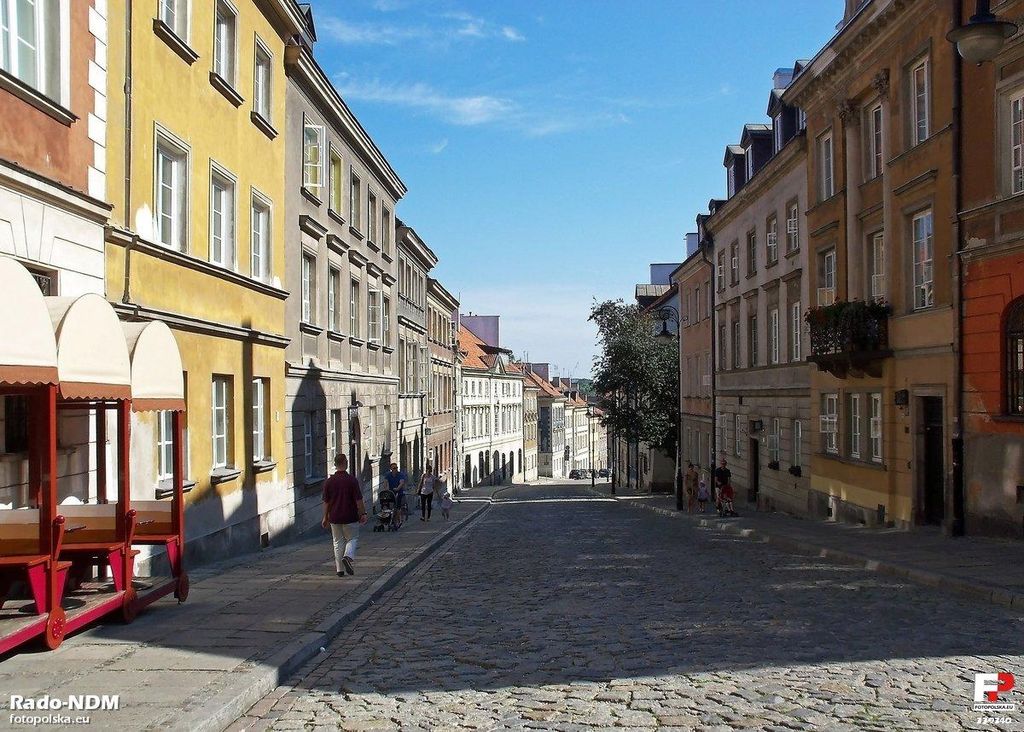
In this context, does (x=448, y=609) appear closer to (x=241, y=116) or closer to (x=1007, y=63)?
(x=241, y=116)

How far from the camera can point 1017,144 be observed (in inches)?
617

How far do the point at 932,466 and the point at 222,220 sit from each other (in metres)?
13.9

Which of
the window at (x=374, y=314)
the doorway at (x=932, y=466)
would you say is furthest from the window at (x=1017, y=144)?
the window at (x=374, y=314)

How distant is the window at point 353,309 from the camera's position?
26.7 meters

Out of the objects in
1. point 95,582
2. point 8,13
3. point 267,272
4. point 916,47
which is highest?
point 916,47

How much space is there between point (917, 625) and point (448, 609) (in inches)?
193

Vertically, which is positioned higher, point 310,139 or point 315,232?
point 310,139

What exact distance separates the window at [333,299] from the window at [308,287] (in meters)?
1.12

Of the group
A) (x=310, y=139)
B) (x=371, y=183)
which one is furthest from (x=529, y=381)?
(x=310, y=139)

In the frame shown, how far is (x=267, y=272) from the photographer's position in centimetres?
1873

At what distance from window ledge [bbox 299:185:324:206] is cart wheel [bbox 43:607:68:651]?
48.8ft

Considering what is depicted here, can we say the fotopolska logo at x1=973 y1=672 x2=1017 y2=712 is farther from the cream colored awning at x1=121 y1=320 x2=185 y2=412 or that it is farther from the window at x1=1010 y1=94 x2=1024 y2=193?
the window at x1=1010 y1=94 x2=1024 y2=193

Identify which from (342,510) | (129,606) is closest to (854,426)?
(342,510)

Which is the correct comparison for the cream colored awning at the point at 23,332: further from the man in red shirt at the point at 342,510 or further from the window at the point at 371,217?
the window at the point at 371,217
